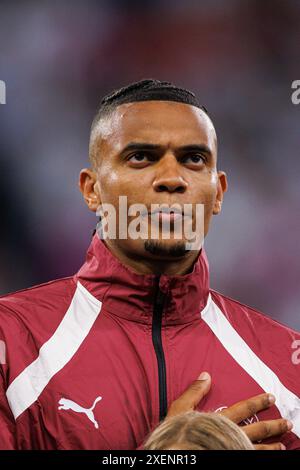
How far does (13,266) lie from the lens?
293 centimetres

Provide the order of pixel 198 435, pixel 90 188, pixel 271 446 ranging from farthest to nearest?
pixel 90 188
pixel 271 446
pixel 198 435

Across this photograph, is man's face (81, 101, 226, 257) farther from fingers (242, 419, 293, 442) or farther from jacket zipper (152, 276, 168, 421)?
fingers (242, 419, 293, 442)

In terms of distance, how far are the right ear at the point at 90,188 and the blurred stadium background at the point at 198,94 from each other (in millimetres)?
1230

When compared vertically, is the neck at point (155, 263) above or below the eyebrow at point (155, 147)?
below

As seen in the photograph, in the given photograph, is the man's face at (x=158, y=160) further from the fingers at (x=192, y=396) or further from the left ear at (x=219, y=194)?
the fingers at (x=192, y=396)

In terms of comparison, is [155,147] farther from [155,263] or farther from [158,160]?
[155,263]

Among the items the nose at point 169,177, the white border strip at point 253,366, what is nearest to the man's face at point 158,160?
the nose at point 169,177

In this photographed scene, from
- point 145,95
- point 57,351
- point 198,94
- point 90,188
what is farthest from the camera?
Answer: point 198,94

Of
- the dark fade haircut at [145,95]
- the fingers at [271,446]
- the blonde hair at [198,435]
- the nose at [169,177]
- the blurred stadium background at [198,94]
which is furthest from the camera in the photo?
the blurred stadium background at [198,94]

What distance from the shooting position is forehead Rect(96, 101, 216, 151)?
156 centimetres

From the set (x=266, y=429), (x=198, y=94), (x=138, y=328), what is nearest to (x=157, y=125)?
(x=138, y=328)

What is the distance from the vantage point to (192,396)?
1.42m

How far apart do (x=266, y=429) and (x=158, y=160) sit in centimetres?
60

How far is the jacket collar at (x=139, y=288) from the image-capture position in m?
1.55
